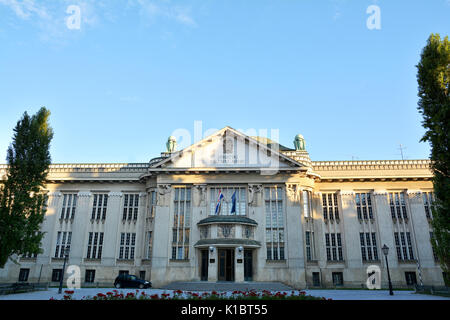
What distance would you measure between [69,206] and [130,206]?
7.96 metres

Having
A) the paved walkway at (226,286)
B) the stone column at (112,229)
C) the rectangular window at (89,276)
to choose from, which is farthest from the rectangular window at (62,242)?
the paved walkway at (226,286)

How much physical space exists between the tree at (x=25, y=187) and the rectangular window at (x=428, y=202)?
41.1m

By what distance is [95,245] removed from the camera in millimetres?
37625

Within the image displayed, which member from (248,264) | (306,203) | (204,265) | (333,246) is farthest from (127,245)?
(333,246)

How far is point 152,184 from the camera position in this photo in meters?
37.8

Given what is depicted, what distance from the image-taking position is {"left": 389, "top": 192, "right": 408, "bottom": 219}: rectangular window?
37094mm

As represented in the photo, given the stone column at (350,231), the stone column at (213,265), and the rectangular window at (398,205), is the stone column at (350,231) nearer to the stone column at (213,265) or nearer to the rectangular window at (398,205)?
the rectangular window at (398,205)

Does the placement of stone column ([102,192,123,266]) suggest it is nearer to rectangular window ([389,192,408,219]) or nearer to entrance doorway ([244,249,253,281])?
entrance doorway ([244,249,253,281])

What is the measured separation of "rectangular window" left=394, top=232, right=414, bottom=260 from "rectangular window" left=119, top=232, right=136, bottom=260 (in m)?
31.3

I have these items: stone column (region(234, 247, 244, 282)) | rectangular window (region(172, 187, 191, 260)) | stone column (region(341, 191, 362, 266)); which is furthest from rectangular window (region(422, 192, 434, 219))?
rectangular window (region(172, 187, 191, 260))

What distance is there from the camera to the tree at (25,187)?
23594mm

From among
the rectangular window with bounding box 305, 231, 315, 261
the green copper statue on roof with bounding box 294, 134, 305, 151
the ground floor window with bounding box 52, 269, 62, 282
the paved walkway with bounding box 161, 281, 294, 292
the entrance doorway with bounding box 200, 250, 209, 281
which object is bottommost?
the paved walkway with bounding box 161, 281, 294, 292

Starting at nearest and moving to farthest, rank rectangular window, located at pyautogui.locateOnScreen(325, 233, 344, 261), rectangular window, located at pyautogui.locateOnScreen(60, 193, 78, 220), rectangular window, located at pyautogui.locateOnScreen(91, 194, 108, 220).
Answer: rectangular window, located at pyautogui.locateOnScreen(325, 233, 344, 261)
rectangular window, located at pyautogui.locateOnScreen(91, 194, 108, 220)
rectangular window, located at pyautogui.locateOnScreen(60, 193, 78, 220)

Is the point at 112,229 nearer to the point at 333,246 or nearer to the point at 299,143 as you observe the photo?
the point at 333,246
